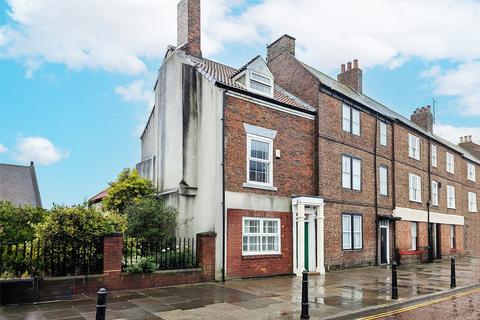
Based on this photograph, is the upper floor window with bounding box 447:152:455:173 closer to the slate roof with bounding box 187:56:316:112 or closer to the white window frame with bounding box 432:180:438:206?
the white window frame with bounding box 432:180:438:206

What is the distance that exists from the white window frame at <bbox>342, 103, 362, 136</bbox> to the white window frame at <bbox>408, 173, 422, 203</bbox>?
6.99 meters

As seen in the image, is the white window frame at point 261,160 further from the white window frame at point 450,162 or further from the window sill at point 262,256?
the white window frame at point 450,162

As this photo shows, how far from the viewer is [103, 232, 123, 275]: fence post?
1155 cm

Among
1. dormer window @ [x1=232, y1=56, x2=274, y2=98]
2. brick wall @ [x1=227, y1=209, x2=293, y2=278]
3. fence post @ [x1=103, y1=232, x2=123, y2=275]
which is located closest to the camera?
fence post @ [x1=103, y1=232, x2=123, y2=275]

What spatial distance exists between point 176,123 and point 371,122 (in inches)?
458

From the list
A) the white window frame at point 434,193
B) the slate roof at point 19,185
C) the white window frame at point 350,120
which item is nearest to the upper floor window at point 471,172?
the white window frame at point 434,193

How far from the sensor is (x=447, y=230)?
3050 centimetres

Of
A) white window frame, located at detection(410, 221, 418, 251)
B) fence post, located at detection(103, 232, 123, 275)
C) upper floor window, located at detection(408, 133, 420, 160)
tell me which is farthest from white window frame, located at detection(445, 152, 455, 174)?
fence post, located at detection(103, 232, 123, 275)

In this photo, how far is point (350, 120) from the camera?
2123cm

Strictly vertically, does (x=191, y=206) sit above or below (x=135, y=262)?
above

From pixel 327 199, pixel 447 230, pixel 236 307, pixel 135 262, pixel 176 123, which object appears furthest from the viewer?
pixel 447 230

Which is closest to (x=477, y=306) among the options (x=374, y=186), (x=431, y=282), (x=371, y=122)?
(x=431, y=282)

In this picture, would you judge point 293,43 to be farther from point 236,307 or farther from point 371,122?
point 236,307

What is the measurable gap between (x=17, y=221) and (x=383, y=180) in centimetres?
1944
